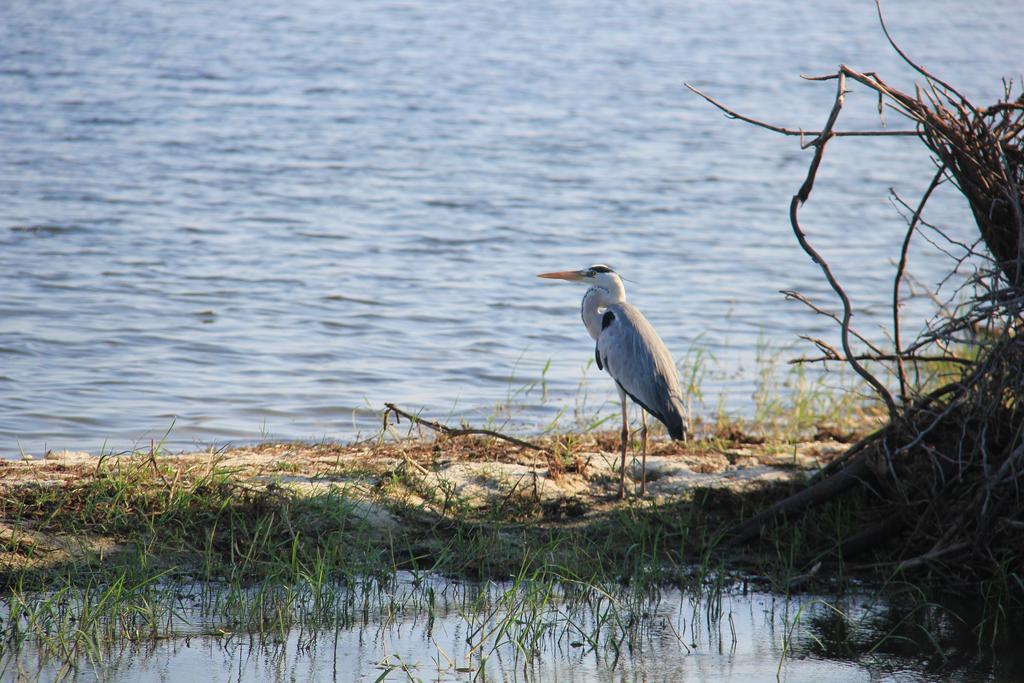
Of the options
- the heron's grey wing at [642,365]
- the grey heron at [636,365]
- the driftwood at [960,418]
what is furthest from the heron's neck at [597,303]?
the driftwood at [960,418]

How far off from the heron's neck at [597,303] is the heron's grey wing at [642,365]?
0.98ft

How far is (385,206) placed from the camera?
45.4 ft

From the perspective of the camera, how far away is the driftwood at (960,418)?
4.96 meters

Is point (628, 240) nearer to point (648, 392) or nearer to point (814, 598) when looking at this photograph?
point (648, 392)

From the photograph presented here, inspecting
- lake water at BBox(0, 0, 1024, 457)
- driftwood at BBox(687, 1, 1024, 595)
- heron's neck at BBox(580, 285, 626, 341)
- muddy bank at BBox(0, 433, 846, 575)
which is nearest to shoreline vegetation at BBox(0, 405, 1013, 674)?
muddy bank at BBox(0, 433, 846, 575)

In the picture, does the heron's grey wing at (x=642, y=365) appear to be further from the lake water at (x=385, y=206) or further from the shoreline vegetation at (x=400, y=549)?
the lake water at (x=385, y=206)

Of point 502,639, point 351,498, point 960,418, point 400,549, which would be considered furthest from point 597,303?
point 502,639

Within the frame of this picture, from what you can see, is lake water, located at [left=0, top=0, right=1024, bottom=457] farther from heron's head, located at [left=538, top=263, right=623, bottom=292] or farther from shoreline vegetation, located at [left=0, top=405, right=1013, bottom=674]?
shoreline vegetation, located at [left=0, top=405, right=1013, bottom=674]

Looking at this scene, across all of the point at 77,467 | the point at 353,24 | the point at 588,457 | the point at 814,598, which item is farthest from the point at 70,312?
the point at 353,24

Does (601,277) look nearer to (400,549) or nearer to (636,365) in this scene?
(636,365)

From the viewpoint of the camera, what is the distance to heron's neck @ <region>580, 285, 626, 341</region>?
7105 millimetres

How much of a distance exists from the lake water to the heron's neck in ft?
3.03

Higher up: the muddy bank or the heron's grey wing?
the heron's grey wing

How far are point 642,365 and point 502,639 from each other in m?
2.23
